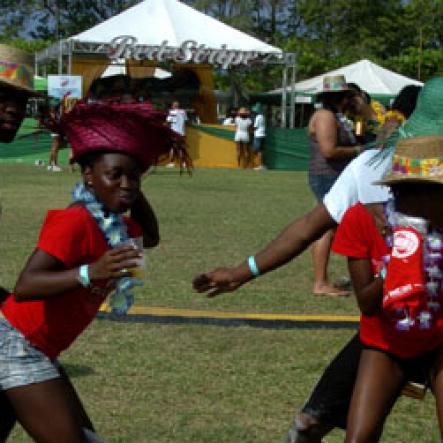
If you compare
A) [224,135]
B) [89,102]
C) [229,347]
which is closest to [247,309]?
[229,347]

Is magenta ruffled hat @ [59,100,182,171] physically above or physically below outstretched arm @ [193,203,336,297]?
above

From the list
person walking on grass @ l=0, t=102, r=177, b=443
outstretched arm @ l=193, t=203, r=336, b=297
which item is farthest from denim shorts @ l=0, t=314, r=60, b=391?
outstretched arm @ l=193, t=203, r=336, b=297

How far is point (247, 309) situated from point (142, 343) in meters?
1.52

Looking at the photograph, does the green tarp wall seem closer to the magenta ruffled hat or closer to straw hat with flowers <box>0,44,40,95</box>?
straw hat with flowers <box>0,44,40,95</box>

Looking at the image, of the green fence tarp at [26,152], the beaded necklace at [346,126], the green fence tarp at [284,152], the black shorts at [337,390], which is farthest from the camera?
the green fence tarp at [284,152]

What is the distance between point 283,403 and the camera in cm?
573

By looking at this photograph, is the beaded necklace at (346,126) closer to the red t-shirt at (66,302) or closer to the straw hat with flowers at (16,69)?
the straw hat with flowers at (16,69)

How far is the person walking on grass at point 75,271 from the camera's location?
11.7 ft

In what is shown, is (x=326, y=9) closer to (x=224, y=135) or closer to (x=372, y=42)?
(x=372, y=42)

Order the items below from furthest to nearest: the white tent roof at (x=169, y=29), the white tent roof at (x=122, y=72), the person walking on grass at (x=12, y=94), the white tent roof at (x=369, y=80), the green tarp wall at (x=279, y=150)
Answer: the white tent roof at (x=369, y=80) < the white tent roof at (x=122, y=72) < the green tarp wall at (x=279, y=150) < the white tent roof at (x=169, y=29) < the person walking on grass at (x=12, y=94)

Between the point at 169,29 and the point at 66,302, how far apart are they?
26.6m

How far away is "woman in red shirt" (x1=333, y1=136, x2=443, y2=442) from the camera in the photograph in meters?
3.64

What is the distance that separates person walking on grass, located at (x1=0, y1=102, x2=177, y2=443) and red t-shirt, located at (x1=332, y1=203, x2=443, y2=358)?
0.78 meters

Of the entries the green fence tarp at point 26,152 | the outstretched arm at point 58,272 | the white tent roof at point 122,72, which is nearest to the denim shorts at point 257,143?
the white tent roof at point 122,72
